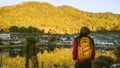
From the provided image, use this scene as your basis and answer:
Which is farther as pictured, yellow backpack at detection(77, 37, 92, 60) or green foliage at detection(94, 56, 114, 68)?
green foliage at detection(94, 56, 114, 68)

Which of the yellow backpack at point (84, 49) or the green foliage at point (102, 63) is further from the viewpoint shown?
the green foliage at point (102, 63)

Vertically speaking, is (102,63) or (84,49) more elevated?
(84,49)

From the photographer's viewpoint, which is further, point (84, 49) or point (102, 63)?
point (102, 63)

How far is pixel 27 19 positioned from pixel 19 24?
16060 millimetres

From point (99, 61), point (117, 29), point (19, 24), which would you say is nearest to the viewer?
point (99, 61)

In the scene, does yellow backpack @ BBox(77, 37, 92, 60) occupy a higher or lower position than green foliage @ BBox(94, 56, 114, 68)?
higher

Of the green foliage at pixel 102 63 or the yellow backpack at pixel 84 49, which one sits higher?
the yellow backpack at pixel 84 49

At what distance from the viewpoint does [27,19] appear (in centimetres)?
14750

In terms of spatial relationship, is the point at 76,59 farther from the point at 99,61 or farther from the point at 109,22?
the point at 109,22

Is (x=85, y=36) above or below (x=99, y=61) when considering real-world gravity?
above

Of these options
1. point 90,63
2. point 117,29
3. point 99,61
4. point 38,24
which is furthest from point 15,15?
point 90,63

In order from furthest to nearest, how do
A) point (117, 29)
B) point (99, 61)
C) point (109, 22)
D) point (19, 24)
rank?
point (109, 22) → point (117, 29) → point (19, 24) → point (99, 61)

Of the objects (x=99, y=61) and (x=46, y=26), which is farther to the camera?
(x=46, y=26)

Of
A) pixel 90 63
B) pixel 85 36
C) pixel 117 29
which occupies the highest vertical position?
pixel 85 36
